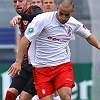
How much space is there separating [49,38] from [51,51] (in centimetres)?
17

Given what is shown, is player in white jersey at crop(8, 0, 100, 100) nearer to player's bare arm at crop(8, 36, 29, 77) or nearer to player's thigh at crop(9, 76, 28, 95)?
player's bare arm at crop(8, 36, 29, 77)

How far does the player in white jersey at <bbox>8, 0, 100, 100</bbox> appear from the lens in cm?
745

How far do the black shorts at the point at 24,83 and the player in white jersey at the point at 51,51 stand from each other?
498 millimetres

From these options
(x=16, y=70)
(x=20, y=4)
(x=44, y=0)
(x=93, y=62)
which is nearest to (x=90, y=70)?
(x=93, y=62)

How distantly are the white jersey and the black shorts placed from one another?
0.58 metres

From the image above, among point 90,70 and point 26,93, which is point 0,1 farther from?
point 26,93

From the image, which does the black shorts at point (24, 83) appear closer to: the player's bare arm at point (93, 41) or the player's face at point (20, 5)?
the player's face at point (20, 5)

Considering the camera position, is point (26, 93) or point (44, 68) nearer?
point (44, 68)

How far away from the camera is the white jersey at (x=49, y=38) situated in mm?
7461

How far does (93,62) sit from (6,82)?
1.59 metres

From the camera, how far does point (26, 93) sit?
8.30m

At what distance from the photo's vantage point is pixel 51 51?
7652mm

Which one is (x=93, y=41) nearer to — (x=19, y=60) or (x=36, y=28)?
(x=36, y=28)

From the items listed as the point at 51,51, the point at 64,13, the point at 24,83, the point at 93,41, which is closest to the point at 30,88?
the point at 24,83
